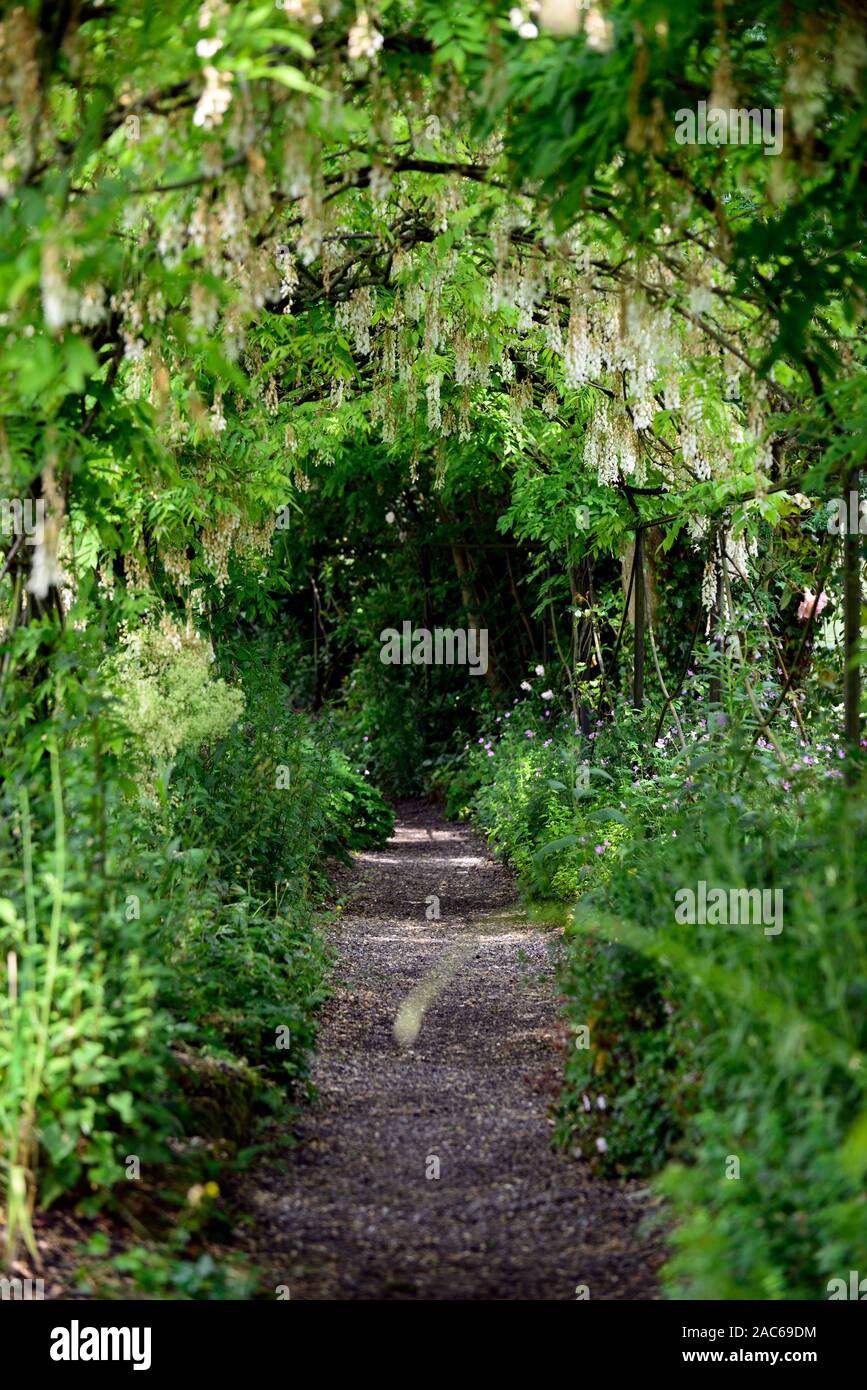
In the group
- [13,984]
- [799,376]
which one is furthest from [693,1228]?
[799,376]

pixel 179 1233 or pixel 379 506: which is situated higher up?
pixel 379 506

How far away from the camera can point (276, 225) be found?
15.9 feet

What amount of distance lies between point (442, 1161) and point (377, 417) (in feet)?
16.9

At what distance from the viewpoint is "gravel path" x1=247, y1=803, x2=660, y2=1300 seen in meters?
3.45

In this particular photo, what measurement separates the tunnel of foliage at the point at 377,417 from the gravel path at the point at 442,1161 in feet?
0.66

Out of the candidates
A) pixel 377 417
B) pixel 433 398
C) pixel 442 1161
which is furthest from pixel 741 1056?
pixel 377 417

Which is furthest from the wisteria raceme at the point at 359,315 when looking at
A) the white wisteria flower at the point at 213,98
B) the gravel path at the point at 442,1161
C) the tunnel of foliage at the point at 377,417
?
the white wisteria flower at the point at 213,98

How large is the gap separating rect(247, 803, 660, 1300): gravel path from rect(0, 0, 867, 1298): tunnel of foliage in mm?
200

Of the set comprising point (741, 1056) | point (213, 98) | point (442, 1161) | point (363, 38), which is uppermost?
point (363, 38)

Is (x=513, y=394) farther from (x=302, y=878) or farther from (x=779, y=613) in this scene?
(x=302, y=878)

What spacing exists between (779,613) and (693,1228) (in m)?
7.08

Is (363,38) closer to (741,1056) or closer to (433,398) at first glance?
(741,1056)

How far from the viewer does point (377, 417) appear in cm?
830

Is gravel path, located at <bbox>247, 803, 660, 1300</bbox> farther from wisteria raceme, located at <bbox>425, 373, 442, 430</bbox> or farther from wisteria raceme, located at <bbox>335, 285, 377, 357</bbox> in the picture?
wisteria raceme, located at <bbox>335, 285, 377, 357</bbox>
